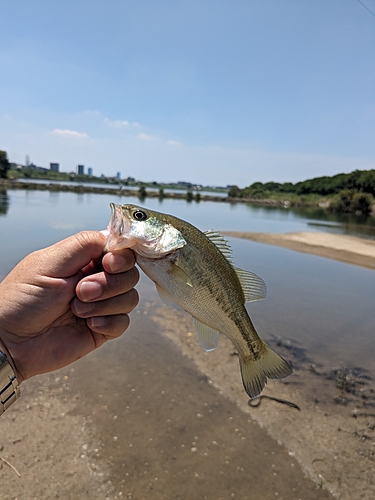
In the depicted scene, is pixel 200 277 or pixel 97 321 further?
pixel 97 321

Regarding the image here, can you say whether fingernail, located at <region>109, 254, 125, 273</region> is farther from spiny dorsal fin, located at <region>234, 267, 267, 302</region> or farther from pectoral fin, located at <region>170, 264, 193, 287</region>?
spiny dorsal fin, located at <region>234, 267, 267, 302</region>

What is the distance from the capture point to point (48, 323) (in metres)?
2.96

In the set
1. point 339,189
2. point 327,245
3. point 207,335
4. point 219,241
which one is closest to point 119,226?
point 219,241

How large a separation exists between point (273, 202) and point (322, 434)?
360 feet

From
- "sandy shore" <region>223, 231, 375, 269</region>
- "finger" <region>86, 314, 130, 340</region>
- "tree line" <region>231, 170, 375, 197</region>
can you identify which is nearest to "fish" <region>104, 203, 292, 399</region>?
"finger" <region>86, 314, 130, 340</region>

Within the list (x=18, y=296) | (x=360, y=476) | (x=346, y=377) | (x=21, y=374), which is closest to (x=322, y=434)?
(x=360, y=476)

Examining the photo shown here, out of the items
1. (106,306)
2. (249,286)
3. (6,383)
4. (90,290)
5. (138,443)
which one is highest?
(249,286)

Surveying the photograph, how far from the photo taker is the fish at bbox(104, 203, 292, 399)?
7.92 ft

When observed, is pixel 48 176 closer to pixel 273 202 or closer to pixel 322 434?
pixel 273 202

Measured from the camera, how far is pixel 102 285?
2.65m

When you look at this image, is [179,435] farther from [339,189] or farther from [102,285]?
[339,189]

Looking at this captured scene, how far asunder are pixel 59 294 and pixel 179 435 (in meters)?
4.31

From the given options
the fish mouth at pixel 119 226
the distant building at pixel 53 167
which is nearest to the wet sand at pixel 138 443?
the fish mouth at pixel 119 226

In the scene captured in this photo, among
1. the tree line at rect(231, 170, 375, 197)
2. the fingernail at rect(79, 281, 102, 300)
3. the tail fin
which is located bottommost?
the tail fin
